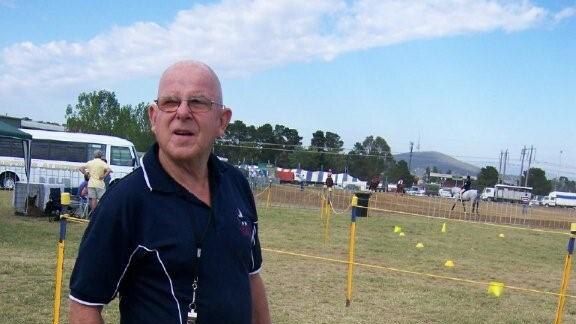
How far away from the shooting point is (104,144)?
2352 centimetres

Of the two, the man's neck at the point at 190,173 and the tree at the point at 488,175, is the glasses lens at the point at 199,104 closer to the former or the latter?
the man's neck at the point at 190,173

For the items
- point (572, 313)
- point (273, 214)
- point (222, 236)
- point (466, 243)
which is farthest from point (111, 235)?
point (273, 214)

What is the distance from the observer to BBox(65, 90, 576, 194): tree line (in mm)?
66375

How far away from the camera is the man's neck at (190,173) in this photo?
1.81 metres

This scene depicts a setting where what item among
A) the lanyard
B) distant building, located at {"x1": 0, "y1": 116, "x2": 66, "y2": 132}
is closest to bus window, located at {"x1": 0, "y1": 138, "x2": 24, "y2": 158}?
distant building, located at {"x1": 0, "y1": 116, "x2": 66, "y2": 132}

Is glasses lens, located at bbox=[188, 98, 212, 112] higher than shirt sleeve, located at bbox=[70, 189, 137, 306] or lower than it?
higher

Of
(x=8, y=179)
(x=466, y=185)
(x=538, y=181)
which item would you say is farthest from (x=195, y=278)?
(x=538, y=181)

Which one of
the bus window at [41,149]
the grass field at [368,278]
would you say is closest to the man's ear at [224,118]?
the grass field at [368,278]

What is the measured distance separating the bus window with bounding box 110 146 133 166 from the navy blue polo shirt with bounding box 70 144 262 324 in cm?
2247

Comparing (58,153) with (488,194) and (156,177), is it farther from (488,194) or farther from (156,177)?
(488,194)

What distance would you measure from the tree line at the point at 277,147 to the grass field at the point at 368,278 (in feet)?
133

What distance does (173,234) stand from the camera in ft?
5.49

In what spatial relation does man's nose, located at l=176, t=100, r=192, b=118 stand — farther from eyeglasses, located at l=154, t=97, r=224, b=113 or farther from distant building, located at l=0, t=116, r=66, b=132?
distant building, located at l=0, t=116, r=66, b=132

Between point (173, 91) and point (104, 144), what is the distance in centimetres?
2296
